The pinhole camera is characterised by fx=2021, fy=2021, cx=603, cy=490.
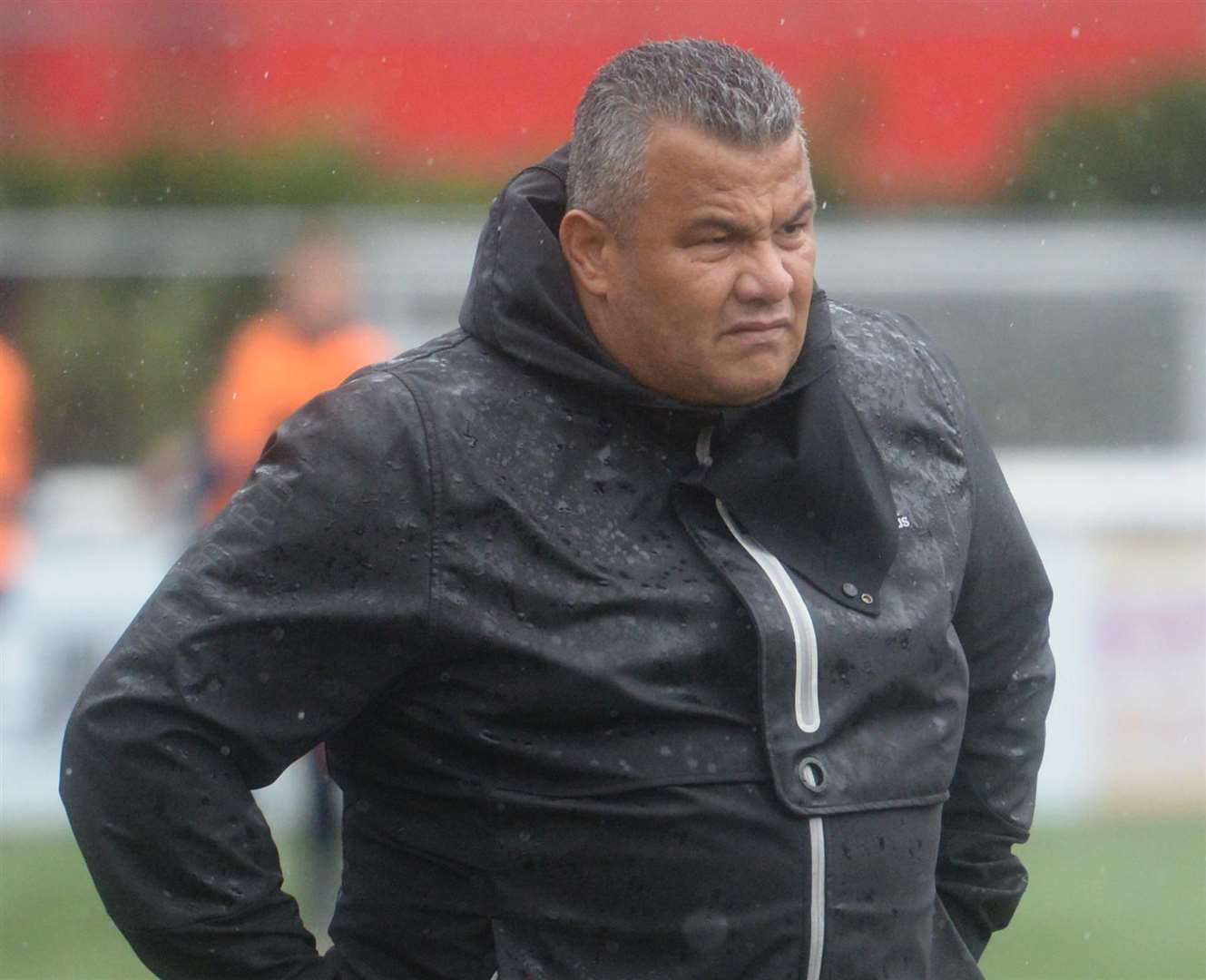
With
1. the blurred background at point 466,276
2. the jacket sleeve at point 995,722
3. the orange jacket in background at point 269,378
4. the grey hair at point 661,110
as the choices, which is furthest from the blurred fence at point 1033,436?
the grey hair at point 661,110

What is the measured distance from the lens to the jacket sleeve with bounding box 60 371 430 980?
75.4 inches

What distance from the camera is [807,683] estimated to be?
193 centimetres

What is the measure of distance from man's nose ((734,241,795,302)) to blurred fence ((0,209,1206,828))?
4860 mm

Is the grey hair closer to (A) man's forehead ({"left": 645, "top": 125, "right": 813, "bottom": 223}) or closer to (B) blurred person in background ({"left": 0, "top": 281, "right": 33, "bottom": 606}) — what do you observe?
(A) man's forehead ({"left": 645, "top": 125, "right": 813, "bottom": 223})

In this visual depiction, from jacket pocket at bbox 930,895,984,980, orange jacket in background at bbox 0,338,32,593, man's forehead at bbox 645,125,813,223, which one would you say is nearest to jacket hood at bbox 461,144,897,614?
man's forehead at bbox 645,125,813,223

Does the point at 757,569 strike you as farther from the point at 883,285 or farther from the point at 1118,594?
the point at 883,285

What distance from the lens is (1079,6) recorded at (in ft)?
59.9

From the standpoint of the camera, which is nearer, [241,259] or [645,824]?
[645,824]

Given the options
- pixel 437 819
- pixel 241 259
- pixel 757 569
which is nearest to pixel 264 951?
pixel 437 819

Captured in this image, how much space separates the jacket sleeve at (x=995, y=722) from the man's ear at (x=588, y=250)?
452 mm

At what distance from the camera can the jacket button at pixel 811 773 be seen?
191cm

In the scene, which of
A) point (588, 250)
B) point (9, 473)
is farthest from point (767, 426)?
point (9, 473)

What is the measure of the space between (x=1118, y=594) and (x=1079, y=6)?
1238cm

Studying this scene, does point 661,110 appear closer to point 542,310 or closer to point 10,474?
point 542,310
